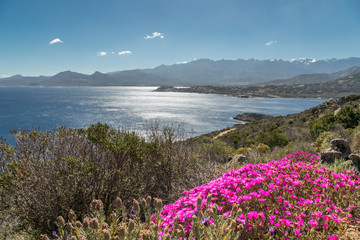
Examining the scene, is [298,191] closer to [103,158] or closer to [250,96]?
[103,158]

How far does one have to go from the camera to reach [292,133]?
59.3ft

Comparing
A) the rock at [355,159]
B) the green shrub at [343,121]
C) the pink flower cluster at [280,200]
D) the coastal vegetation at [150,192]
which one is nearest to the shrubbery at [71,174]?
the coastal vegetation at [150,192]

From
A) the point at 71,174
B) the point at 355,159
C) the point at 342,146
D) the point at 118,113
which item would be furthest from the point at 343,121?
the point at 118,113

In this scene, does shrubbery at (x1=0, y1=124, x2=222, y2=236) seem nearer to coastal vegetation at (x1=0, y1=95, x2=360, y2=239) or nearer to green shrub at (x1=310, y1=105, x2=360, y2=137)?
coastal vegetation at (x1=0, y1=95, x2=360, y2=239)

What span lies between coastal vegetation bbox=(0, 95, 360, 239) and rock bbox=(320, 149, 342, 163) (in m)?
0.32

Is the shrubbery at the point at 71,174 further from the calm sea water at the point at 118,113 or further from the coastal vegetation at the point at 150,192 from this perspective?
the calm sea water at the point at 118,113

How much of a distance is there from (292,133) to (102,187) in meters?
17.7

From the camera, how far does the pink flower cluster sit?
8.64 ft

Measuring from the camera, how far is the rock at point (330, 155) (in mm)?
5816

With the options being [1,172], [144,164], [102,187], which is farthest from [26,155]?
[144,164]

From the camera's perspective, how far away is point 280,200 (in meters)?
2.88

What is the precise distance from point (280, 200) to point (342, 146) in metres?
5.08

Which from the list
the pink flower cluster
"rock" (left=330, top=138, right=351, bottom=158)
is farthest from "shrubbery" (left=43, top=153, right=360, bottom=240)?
"rock" (left=330, top=138, right=351, bottom=158)

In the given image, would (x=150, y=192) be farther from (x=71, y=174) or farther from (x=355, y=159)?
(x=355, y=159)
